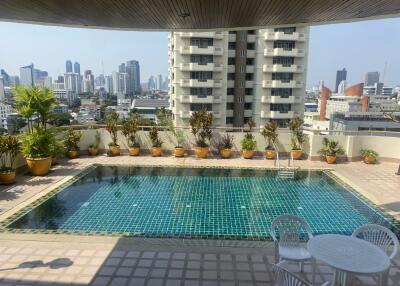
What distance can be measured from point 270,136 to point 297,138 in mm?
1013

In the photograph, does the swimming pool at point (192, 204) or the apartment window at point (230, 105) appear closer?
the swimming pool at point (192, 204)

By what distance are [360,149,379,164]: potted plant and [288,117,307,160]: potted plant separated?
2.11 m

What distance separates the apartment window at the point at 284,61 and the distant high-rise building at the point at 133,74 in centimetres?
8524

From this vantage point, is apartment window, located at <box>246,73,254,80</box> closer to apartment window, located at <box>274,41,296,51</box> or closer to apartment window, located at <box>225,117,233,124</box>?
apartment window, located at <box>274,41,296,51</box>

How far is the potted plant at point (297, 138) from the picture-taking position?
11.3m

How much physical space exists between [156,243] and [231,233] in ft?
5.05

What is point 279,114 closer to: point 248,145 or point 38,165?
point 248,145

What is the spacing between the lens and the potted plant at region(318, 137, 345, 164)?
35.4ft

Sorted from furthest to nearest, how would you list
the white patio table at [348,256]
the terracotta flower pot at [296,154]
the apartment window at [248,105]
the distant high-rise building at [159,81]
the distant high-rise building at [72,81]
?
the distant high-rise building at [159,81] < the distant high-rise building at [72,81] < the apartment window at [248,105] < the terracotta flower pot at [296,154] < the white patio table at [348,256]

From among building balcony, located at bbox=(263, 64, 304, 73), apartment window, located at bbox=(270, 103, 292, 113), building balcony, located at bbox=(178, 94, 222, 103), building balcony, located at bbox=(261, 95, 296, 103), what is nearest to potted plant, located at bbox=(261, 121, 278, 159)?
building balcony, located at bbox=(178, 94, 222, 103)

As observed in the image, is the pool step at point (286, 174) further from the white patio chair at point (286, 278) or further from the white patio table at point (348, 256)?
the white patio chair at point (286, 278)

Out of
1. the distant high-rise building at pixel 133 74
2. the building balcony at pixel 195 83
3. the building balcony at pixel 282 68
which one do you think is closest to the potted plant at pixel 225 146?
the building balcony at pixel 195 83

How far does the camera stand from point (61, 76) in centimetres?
10038

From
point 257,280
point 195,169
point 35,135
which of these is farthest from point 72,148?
point 257,280
